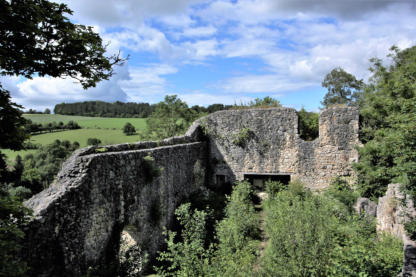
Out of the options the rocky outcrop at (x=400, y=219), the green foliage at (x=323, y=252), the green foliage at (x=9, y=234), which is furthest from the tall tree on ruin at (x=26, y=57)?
the rocky outcrop at (x=400, y=219)

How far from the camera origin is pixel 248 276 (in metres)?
5.56

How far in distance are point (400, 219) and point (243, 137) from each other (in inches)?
330

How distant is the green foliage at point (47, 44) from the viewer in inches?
143

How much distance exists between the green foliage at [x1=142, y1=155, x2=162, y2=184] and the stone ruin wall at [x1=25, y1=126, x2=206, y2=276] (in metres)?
0.07

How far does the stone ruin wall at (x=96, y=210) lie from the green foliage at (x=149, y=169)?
0.23 ft

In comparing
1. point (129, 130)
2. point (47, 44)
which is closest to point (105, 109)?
point (129, 130)

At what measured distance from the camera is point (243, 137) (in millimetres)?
14570

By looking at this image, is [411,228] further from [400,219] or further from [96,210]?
[96,210]

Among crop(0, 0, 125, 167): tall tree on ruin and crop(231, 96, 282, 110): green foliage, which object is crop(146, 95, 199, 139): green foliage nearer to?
crop(231, 96, 282, 110): green foliage

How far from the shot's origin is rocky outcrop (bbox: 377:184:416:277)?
489 centimetres

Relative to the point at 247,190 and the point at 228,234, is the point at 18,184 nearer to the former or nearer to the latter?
the point at 247,190

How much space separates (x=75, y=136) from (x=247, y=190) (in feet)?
121

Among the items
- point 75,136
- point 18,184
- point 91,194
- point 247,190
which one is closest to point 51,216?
point 91,194

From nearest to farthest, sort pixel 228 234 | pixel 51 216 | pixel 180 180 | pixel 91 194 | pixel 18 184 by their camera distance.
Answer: pixel 51 216 < pixel 91 194 < pixel 228 234 < pixel 180 180 < pixel 18 184
